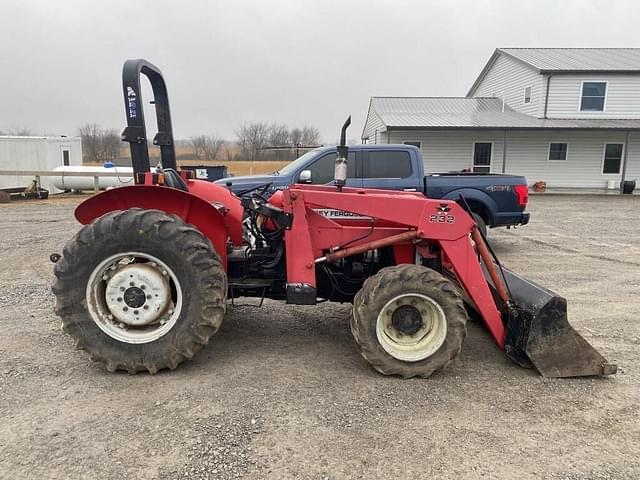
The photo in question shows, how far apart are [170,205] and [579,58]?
26.6m

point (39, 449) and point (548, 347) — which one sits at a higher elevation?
point (548, 347)

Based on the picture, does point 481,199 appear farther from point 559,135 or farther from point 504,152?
point 559,135

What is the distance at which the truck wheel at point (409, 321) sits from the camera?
3.54m

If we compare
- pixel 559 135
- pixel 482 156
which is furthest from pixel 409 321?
pixel 559 135

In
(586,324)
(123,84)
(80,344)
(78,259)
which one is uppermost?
(123,84)

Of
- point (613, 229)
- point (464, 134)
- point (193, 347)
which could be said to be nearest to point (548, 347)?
point (193, 347)

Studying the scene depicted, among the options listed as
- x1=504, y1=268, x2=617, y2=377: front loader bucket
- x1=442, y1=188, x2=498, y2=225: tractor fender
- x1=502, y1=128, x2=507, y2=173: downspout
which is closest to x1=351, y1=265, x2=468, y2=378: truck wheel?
x1=504, y1=268, x2=617, y2=377: front loader bucket

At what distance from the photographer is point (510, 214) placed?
27.9ft

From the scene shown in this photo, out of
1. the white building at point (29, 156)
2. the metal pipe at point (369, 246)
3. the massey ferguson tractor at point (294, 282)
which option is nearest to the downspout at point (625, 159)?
the massey ferguson tractor at point (294, 282)

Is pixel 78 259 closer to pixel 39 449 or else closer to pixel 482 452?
pixel 39 449

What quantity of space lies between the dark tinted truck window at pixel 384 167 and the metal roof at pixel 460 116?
1293 centimetres

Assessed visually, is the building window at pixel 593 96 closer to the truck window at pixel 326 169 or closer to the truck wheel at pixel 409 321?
the truck window at pixel 326 169

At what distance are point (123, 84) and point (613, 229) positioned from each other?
38.8 feet

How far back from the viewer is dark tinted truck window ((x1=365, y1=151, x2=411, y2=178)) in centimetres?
798
